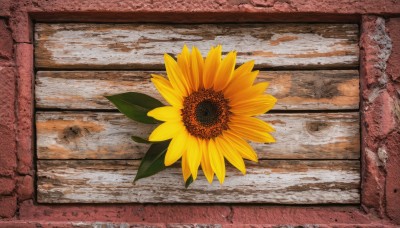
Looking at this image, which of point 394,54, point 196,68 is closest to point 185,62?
point 196,68

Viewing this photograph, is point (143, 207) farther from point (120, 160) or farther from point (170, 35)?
point (170, 35)

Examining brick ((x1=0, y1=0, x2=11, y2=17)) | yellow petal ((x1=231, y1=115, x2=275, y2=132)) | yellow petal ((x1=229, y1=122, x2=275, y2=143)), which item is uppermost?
brick ((x1=0, y1=0, x2=11, y2=17))

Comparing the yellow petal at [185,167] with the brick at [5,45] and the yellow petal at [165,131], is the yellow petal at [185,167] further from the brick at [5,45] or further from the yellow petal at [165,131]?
the brick at [5,45]

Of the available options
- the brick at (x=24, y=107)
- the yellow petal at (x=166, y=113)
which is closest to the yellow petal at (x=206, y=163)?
the yellow petal at (x=166, y=113)

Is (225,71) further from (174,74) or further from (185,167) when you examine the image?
(185,167)

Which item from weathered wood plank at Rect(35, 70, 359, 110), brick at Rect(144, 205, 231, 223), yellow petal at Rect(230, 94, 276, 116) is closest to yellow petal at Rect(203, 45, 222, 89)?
yellow petal at Rect(230, 94, 276, 116)

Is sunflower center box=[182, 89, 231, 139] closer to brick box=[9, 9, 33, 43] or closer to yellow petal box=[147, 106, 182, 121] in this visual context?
yellow petal box=[147, 106, 182, 121]

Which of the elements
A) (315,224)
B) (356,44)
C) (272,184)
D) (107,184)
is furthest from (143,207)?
(356,44)
